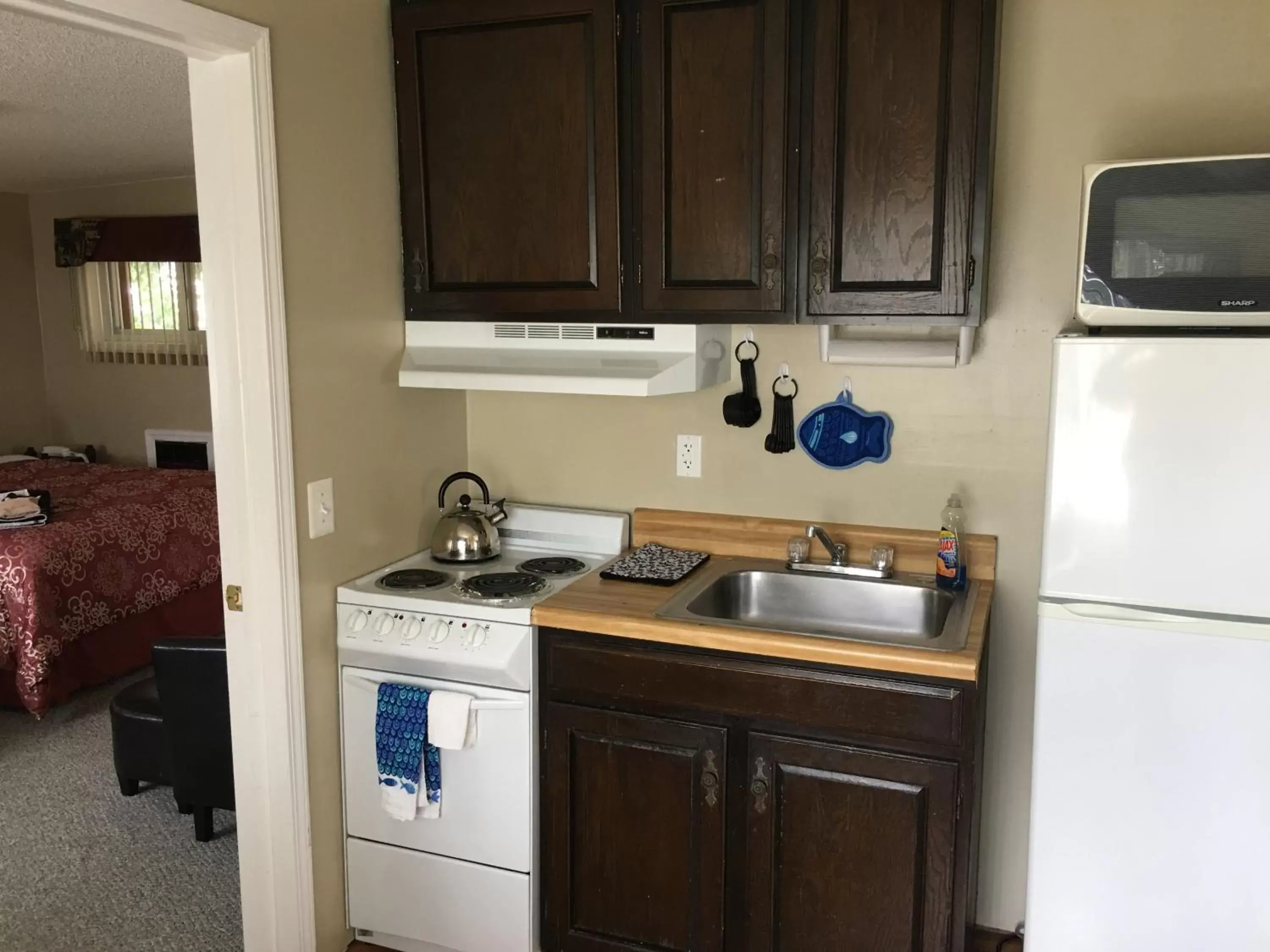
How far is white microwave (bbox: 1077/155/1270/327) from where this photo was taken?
1.67 m

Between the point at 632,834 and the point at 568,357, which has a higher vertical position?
the point at 568,357

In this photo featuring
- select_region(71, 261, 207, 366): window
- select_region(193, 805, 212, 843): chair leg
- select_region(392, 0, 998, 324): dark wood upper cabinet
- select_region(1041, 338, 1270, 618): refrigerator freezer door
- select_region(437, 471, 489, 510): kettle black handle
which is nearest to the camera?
select_region(1041, 338, 1270, 618): refrigerator freezer door

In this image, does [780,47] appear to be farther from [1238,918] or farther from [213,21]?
[1238,918]

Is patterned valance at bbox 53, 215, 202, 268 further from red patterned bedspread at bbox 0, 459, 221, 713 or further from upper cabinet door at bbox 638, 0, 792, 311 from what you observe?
upper cabinet door at bbox 638, 0, 792, 311

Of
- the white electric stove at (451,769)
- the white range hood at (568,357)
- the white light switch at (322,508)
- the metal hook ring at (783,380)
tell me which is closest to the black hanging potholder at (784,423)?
the metal hook ring at (783,380)

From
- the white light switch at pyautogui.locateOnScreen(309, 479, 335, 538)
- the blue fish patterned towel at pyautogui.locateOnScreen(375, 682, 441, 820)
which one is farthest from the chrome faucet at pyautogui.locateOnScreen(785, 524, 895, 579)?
the white light switch at pyautogui.locateOnScreen(309, 479, 335, 538)

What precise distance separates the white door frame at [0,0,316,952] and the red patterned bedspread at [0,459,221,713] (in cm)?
191

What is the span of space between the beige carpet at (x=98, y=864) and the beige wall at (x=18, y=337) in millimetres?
3148

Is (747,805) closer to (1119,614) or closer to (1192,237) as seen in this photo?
(1119,614)

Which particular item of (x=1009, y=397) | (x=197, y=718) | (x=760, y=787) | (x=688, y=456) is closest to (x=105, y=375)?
(x=197, y=718)

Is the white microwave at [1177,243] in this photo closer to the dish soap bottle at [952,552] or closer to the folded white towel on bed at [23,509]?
the dish soap bottle at [952,552]

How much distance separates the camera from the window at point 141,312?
5727 millimetres

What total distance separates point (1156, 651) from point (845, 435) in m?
0.97

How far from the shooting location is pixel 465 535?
2.63 meters
